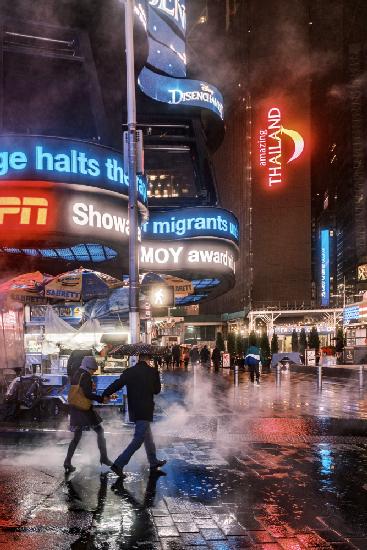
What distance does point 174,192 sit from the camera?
164ft

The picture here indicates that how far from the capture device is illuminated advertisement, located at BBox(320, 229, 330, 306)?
70875mm

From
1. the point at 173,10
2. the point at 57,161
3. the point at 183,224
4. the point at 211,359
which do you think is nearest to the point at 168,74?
the point at 173,10

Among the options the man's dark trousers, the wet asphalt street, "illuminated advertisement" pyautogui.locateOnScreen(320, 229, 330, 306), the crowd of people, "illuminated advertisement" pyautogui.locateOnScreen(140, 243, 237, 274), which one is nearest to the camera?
the wet asphalt street

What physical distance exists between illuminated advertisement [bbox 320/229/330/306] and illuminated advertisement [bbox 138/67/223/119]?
142 feet

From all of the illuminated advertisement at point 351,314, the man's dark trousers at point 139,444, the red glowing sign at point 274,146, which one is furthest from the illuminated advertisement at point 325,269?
the man's dark trousers at point 139,444

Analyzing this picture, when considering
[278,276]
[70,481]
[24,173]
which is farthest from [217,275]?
[278,276]

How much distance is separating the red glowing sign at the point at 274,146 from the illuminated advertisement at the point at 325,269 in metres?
10.9

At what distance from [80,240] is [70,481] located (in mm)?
9900

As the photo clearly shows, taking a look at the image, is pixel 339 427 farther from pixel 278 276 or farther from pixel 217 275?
pixel 278 276

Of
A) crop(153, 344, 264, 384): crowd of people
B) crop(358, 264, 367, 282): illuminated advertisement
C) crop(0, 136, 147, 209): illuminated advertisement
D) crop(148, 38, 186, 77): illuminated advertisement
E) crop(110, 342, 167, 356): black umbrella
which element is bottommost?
crop(153, 344, 264, 384): crowd of people

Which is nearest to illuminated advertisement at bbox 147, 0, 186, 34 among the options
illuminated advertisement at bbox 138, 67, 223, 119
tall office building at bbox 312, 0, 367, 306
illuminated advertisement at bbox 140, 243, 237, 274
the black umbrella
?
illuminated advertisement at bbox 138, 67, 223, 119

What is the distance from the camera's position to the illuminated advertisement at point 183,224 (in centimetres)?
2378

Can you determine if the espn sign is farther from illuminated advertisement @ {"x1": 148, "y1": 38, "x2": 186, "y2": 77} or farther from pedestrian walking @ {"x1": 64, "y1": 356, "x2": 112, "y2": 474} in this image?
illuminated advertisement @ {"x1": 148, "y1": 38, "x2": 186, "y2": 77}

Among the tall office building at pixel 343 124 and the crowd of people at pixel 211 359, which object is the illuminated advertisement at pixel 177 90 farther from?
the tall office building at pixel 343 124
